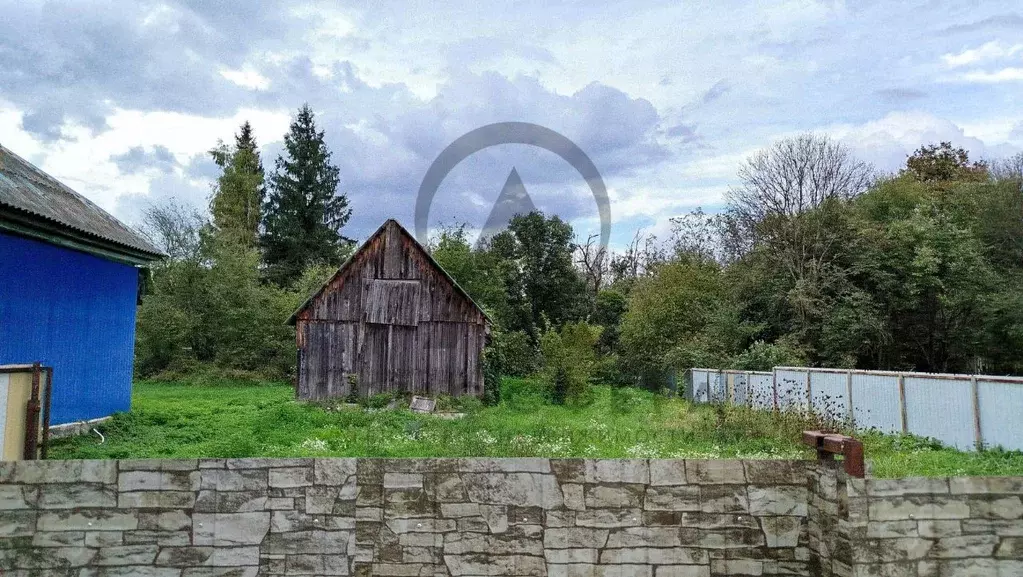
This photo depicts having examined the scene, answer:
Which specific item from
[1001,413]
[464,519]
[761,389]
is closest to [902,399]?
[1001,413]

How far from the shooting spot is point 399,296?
20.1 m

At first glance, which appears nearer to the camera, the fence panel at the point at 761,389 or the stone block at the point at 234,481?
the stone block at the point at 234,481

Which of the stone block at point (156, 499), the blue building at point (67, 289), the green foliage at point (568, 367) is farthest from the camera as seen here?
the green foliage at point (568, 367)

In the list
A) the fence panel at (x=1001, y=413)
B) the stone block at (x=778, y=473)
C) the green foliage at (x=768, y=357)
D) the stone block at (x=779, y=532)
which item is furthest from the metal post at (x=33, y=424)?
the green foliage at (x=768, y=357)

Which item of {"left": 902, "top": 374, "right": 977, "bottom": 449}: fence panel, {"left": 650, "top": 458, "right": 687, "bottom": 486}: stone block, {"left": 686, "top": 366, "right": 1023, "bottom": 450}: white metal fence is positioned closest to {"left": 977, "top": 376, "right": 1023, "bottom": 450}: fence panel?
{"left": 686, "top": 366, "right": 1023, "bottom": 450}: white metal fence

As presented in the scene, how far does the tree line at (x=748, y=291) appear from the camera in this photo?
82.9 feet

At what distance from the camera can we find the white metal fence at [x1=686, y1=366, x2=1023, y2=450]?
11.2m

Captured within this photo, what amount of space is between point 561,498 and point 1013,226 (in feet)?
96.3

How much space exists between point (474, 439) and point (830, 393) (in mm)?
10156

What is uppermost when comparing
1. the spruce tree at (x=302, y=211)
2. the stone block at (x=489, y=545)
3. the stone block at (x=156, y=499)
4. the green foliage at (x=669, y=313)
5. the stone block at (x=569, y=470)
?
the spruce tree at (x=302, y=211)

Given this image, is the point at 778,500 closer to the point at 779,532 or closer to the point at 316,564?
the point at 779,532

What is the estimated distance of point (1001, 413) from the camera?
36.7 ft

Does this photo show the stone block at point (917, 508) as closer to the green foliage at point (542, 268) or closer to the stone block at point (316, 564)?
the stone block at point (316, 564)

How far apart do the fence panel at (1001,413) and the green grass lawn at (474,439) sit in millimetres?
315
